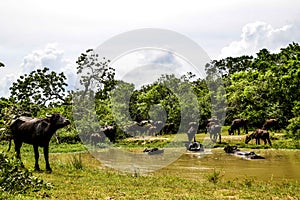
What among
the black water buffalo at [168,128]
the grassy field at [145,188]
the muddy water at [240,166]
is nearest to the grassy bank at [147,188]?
the grassy field at [145,188]

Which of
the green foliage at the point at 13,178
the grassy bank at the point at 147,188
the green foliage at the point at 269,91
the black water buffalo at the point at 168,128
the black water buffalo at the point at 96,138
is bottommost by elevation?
the grassy bank at the point at 147,188

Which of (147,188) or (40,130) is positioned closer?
(147,188)

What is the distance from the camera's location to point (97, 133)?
91.4 ft

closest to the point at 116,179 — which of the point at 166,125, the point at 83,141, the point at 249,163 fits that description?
the point at 249,163

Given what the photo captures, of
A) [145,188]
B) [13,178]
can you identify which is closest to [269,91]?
[145,188]

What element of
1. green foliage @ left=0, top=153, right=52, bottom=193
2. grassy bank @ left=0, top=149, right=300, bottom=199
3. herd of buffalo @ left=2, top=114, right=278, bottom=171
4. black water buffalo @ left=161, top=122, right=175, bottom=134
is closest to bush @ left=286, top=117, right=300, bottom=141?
herd of buffalo @ left=2, top=114, right=278, bottom=171

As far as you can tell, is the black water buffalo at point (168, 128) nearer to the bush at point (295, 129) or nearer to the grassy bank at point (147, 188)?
the bush at point (295, 129)

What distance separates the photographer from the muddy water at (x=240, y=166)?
13.1 m

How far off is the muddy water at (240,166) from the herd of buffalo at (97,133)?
3.43 m

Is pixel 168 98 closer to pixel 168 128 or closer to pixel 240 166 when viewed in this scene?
pixel 168 128

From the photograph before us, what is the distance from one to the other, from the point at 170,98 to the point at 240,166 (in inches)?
612

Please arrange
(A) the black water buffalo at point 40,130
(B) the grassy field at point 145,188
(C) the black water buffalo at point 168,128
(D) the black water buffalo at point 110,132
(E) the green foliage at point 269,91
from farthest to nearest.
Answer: (C) the black water buffalo at point 168,128
(D) the black water buffalo at point 110,132
(E) the green foliage at point 269,91
(A) the black water buffalo at point 40,130
(B) the grassy field at point 145,188

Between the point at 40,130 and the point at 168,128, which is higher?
the point at 168,128

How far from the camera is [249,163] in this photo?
638 inches
